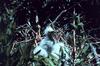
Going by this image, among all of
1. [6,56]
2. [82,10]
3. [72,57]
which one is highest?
[6,56]

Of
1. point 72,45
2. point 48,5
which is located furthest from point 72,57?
point 48,5

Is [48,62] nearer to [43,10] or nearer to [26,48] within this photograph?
[26,48]

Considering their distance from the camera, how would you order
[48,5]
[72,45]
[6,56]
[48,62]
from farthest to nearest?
[48,5]
[72,45]
[48,62]
[6,56]

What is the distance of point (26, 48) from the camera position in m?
0.91

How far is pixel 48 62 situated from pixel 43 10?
813 mm

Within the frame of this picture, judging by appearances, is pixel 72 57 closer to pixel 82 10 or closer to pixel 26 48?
pixel 26 48

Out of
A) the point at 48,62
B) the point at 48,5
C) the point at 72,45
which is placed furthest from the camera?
the point at 48,5

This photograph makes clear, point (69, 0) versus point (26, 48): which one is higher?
point (26, 48)

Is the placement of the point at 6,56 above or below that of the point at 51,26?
above

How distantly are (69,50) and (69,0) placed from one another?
0.64m

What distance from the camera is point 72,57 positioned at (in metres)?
1.16

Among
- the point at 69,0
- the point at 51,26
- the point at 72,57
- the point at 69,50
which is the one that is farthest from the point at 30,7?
the point at 72,57

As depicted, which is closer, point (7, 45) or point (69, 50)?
point (7, 45)

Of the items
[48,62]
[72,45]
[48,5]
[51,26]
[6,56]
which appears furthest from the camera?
[48,5]
